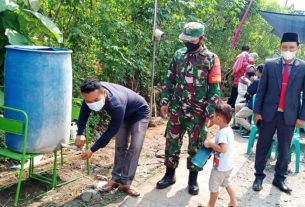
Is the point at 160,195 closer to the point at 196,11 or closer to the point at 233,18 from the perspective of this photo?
the point at 196,11

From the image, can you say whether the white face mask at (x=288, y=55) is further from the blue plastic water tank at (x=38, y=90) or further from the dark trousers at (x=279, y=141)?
the blue plastic water tank at (x=38, y=90)

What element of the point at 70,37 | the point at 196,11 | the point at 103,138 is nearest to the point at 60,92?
the point at 103,138

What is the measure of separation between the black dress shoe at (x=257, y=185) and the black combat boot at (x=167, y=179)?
89cm

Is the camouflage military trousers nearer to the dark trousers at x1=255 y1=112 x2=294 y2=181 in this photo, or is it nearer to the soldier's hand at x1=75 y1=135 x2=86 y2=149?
the dark trousers at x1=255 y1=112 x2=294 y2=181

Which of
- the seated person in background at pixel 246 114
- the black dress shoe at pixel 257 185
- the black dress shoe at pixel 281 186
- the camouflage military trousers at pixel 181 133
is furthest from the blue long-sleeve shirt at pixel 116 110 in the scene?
the seated person in background at pixel 246 114

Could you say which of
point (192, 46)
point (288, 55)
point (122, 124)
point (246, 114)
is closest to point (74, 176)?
point (122, 124)

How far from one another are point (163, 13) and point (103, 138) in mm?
4081

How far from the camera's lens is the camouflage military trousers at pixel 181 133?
3748 mm

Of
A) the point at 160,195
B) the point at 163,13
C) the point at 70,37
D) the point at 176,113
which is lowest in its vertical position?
the point at 160,195

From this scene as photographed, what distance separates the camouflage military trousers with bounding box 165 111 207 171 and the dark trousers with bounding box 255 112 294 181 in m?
0.74

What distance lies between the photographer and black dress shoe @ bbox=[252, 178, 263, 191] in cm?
412

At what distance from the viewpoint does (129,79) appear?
6.87m

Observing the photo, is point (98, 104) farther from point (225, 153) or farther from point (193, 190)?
point (193, 190)

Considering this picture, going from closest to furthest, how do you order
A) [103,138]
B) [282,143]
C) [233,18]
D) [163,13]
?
1. [103,138]
2. [282,143]
3. [163,13]
4. [233,18]
